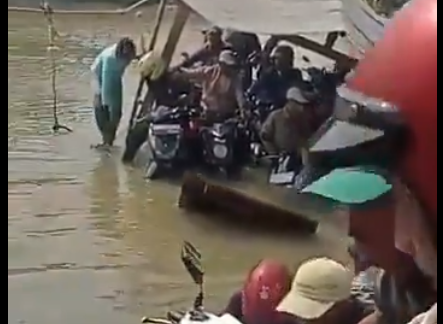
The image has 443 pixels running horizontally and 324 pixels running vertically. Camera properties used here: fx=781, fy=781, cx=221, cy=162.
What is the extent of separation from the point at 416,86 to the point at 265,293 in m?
0.22

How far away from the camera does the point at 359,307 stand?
60cm

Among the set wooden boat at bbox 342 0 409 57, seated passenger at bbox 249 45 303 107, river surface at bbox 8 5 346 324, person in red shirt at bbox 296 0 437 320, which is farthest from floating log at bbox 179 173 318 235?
person in red shirt at bbox 296 0 437 320

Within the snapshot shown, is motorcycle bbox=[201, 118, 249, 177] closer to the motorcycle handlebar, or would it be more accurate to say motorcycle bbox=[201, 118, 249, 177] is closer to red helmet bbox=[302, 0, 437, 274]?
the motorcycle handlebar

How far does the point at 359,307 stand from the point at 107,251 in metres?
0.42

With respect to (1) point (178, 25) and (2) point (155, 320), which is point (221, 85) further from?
(2) point (155, 320)

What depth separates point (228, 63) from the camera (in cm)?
→ 91

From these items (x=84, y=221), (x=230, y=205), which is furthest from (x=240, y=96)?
(x=84, y=221)

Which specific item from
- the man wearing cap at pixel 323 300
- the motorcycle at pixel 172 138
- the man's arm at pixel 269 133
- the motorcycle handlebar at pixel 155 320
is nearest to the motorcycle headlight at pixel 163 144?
the motorcycle at pixel 172 138

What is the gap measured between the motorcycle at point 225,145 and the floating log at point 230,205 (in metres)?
0.02

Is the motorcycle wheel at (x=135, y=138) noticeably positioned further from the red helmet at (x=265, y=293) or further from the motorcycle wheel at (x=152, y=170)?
the red helmet at (x=265, y=293)

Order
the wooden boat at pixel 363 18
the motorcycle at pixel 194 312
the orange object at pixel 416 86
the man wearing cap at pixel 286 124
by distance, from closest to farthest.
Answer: the orange object at pixel 416 86
the motorcycle at pixel 194 312
the wooden boat at pixel 363 18
the man wearing cap at pixel 286 124

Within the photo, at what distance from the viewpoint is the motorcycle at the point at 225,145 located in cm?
90

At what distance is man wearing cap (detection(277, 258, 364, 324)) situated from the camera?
0.59 metres

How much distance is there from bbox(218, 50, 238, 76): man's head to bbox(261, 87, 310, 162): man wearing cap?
0.23ft
